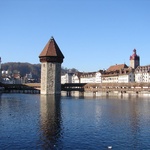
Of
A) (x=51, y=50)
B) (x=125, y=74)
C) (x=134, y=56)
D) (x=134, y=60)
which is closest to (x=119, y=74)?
(x=125, y=74)

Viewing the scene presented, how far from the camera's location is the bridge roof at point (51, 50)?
61.2 meters

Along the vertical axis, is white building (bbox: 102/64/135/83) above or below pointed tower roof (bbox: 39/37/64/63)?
below

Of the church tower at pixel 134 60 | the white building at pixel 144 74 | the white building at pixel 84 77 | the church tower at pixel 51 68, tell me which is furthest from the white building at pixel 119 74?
the church tower at pixel 51 68

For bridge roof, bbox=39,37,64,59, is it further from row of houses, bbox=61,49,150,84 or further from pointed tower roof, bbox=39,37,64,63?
row of houses, bbox=61,49,150,84

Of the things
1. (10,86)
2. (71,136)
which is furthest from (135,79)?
(71,136)

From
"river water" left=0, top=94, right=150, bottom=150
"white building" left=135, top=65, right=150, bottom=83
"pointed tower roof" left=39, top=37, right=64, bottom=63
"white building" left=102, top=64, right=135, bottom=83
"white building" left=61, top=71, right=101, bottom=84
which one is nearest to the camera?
"river water" left=0, top=94, right=150, bottom=150

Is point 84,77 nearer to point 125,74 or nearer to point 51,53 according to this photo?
point 125,74

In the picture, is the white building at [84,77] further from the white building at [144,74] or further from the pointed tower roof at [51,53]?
the pointed tower roof at [51,53]

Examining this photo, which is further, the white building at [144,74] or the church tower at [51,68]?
the white building at [144,74]

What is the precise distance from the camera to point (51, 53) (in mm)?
61344

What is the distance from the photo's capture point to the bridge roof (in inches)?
2411

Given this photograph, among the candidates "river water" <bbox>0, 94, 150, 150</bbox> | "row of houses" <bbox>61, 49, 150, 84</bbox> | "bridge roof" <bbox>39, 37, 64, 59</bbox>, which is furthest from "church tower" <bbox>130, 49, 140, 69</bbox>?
"river water" <bbox>0, 94, 150, 150</bbox>

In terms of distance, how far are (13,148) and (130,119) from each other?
35.9 feet

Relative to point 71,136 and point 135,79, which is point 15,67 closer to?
point 135,79
